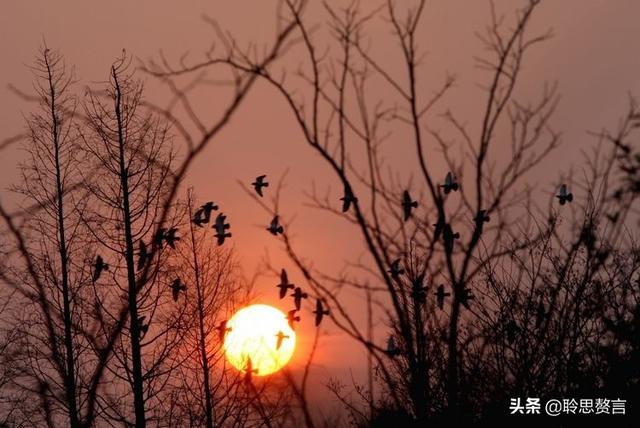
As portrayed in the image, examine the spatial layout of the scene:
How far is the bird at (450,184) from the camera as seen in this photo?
424 cm

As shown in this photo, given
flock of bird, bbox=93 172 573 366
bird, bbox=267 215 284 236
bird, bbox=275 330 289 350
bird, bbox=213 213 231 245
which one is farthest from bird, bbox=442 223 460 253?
bird, bbox=213 213 231 245

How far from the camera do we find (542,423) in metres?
8.19

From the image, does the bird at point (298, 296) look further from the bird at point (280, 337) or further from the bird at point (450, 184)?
the bird at point (450, 184)

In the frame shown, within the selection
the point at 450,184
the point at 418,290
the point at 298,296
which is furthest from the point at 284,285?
the point at 450,184

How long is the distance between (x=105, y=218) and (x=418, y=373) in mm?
11534

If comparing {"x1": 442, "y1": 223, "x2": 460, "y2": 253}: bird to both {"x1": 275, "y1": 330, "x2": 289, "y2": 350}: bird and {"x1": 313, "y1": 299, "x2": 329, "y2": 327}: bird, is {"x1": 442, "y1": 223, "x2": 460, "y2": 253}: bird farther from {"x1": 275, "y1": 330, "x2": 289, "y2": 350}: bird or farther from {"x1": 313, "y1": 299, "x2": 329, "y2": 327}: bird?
{"x1": 275, "y1": 330, "x2": 289, "y2": 350}: bird

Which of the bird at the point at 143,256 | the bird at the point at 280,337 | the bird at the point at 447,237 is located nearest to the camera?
the bird at the point at 143,256

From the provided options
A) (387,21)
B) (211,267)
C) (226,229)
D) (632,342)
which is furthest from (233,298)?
(387,21)

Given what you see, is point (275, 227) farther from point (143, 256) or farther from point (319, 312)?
point (143, 256)

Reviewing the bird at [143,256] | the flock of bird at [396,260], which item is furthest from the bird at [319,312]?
A: the bird at [143,256]

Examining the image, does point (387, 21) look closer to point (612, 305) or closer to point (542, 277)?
point (542, 277)

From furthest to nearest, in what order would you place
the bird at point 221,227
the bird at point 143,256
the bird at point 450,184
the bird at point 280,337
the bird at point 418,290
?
1. the bird at point 221,227
2. the bird at point 450,184
3. the bird at point 280,337
4. the bird at point 418,290
5. the bird at point 143,256

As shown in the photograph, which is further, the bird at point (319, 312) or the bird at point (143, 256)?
the bird at point (319, 312)

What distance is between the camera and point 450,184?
4.34 m
